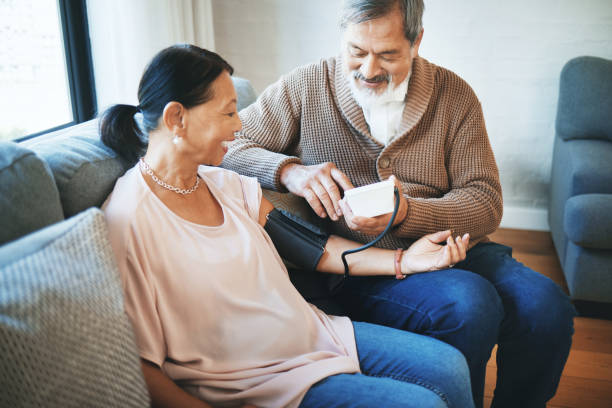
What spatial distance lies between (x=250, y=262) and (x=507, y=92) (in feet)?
7.02

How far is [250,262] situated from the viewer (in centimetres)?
114

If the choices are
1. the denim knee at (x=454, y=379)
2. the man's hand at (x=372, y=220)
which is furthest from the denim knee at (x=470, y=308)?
the man's hand at (x=372, y=220)

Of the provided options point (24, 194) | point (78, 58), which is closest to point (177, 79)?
point (24, 194)

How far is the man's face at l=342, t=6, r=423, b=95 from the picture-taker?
138 cm

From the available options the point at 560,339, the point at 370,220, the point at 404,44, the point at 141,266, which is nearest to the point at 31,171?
the point at 141,266

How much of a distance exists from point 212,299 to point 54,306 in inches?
15.4

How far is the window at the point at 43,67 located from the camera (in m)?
1.79

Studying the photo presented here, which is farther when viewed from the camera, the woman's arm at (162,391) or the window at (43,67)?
the window at (43,67)

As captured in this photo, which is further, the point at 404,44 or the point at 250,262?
the point at 404,44

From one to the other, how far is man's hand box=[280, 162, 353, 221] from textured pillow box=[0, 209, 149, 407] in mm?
659

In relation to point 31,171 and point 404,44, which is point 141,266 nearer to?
point 31,171

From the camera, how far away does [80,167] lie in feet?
3.50

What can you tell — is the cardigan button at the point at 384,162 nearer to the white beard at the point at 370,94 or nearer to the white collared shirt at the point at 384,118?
the white collared shirt at the point at 384,118

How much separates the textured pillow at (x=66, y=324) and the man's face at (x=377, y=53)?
0.87m
